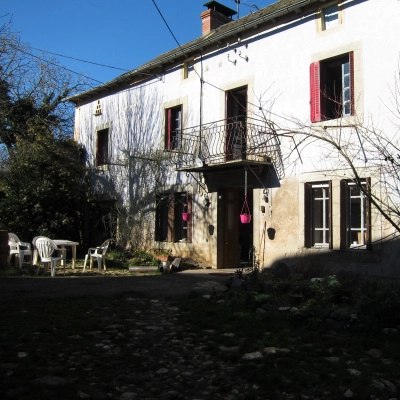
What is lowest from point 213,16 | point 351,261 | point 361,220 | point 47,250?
point 351,261

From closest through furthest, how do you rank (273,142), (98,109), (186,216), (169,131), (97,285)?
(97,285) < (273,142) < (186,216) < (169,131) < (98,109)

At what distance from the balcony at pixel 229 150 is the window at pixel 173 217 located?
99cm

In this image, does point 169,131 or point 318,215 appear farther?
point 169,131

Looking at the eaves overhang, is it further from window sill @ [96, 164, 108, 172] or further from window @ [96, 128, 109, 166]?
window @ [96, 128, 109, 166]

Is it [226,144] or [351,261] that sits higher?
[226,144]

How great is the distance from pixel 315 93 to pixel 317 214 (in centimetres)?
261

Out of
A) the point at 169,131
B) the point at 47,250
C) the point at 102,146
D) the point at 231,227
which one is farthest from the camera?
the point at 102,146

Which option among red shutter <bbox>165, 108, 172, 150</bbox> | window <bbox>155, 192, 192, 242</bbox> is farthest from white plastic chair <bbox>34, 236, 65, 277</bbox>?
red shutter <bbox>165, 108, 172, 150</bbox>

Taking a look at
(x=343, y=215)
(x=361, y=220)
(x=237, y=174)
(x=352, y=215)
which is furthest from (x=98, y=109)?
(x=361, y=220)

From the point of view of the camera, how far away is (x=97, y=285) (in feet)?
28.7

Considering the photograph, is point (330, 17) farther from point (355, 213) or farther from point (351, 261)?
point (351, 261)

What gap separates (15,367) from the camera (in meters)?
3.83

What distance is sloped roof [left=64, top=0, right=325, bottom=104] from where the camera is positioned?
33.6 feet

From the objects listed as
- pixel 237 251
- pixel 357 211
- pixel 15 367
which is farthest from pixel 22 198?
pixel 15 367
